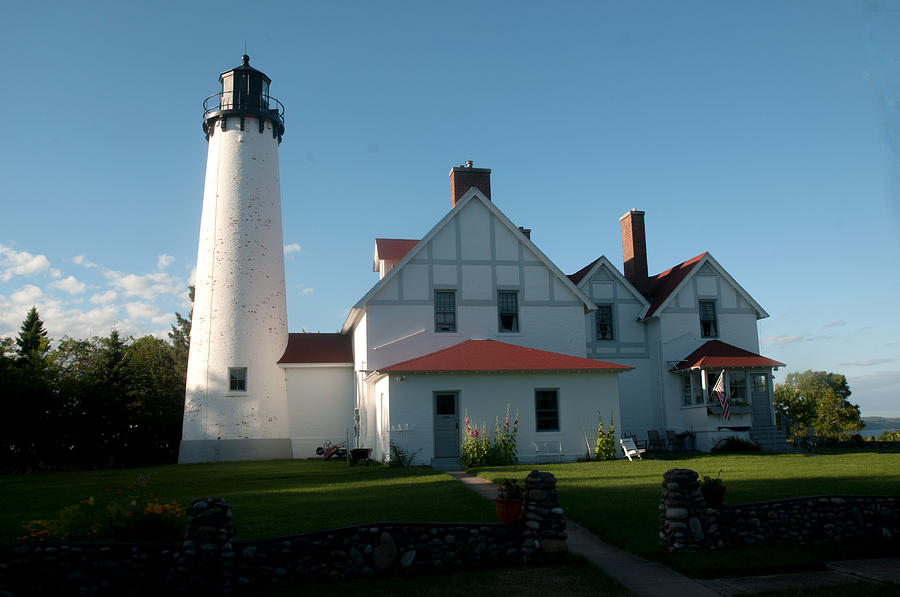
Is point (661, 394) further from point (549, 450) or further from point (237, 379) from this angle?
point (237, 379)

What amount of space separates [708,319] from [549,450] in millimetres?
10966

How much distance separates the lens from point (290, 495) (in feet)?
49.1

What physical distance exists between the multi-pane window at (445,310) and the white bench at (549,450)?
5.44 m

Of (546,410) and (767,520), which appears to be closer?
(767,520)

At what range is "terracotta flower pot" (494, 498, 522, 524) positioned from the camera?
9570 mm

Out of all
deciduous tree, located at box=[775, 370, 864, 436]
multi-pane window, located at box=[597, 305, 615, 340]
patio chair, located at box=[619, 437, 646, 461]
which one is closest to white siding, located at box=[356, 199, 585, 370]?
multi-pane window, located at box=[597, 305, 615, 340]

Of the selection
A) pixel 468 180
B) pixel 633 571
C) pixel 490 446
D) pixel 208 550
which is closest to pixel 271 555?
pixel 208 550

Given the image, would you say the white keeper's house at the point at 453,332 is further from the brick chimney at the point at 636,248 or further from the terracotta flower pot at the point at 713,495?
the terracotta flower pot at the point at 713,495

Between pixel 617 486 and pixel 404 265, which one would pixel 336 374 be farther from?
pixel 617 486

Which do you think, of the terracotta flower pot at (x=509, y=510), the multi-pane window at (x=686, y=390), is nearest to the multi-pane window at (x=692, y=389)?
the multi-pane window at (x=686, y=390)

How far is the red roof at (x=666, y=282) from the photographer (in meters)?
28.7

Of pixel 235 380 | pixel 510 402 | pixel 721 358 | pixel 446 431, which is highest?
pixel 721 358

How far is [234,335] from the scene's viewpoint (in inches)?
1116

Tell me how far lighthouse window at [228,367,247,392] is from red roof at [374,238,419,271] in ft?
23.9
